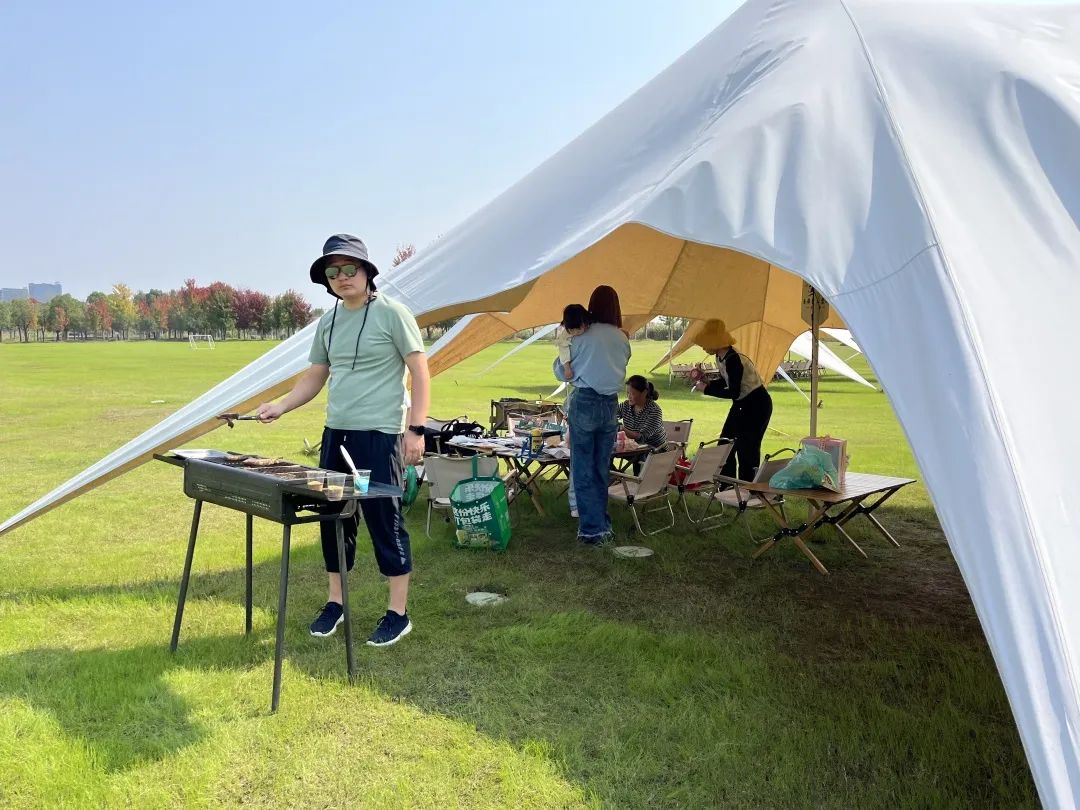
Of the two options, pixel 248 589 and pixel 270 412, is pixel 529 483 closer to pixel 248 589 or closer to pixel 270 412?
pixel 248 589

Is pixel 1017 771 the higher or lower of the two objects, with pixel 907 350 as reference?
lower

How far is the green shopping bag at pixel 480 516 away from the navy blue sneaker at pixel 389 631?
161cm

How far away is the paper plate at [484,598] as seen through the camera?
14.4 feet

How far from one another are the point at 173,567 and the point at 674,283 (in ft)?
16.4

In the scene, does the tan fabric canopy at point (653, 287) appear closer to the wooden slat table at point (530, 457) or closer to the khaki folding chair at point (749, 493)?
the wooden slat table at point (530, 457)

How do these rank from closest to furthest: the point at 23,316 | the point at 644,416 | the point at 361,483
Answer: the point at 361,483 < the point at 644,416 < the point at 23,316

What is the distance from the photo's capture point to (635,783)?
105 inches

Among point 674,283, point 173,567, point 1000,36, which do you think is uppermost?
point 1000,36

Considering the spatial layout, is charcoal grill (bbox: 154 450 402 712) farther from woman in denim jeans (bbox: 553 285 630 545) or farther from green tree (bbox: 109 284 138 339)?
green tree (bbox: 109 284 138 339)

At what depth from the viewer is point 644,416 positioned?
693 cm

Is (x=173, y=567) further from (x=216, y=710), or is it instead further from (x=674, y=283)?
(x=674, y=283)

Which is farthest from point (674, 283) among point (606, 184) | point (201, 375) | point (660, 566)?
point (201, 375)

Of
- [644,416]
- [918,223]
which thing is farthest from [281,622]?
[644,416]

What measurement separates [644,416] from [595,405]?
1521 millimetres
